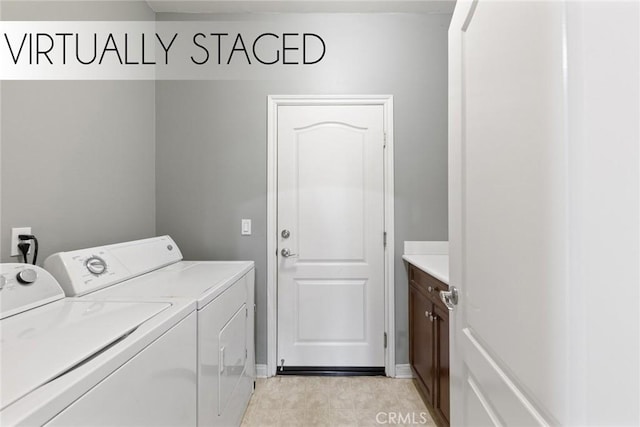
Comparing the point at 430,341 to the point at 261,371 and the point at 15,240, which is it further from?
the point at 15,240

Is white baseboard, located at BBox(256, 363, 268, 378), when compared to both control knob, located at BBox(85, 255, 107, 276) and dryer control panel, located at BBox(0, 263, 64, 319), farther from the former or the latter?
dryer control panel, located at BBox(0, 263, 64, 319)

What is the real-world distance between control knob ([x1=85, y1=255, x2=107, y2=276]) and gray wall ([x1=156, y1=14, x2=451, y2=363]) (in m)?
0.90

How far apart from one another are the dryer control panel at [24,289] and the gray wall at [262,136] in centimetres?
115

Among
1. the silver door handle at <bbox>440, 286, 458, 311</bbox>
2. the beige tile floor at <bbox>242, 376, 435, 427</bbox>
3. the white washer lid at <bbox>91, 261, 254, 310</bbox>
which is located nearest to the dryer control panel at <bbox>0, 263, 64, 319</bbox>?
the white washer lid at <bbox>91, 261, 254, 310</bbox>

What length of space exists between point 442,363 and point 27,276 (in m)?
1.85

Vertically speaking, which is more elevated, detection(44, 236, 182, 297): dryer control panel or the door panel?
the door panel

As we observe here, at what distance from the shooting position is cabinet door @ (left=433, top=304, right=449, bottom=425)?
153cm

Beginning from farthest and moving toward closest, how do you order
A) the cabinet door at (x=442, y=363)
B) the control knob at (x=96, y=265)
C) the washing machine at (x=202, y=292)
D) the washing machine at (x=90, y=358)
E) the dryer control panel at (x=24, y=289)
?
the cabinet door at (x=442, y=363), the control knob at (x=96, y=265), the washing machine at (x=202, y=292), the dryer control panel at (x=24, y=289), the washing machine at (x=90, y=358)

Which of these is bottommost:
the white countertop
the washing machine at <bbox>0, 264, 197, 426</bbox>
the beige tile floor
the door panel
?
the beige tile floor

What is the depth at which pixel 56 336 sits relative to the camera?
0.78m

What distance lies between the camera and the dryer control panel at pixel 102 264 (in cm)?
121

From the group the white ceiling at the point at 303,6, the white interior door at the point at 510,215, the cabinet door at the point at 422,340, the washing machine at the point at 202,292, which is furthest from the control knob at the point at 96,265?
the white ceiling at the point at 303,6

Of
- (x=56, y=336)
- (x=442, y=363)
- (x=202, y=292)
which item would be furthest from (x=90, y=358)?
(x=442, y=363)

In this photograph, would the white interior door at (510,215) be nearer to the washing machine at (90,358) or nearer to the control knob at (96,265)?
the washing machine at (90,358)
